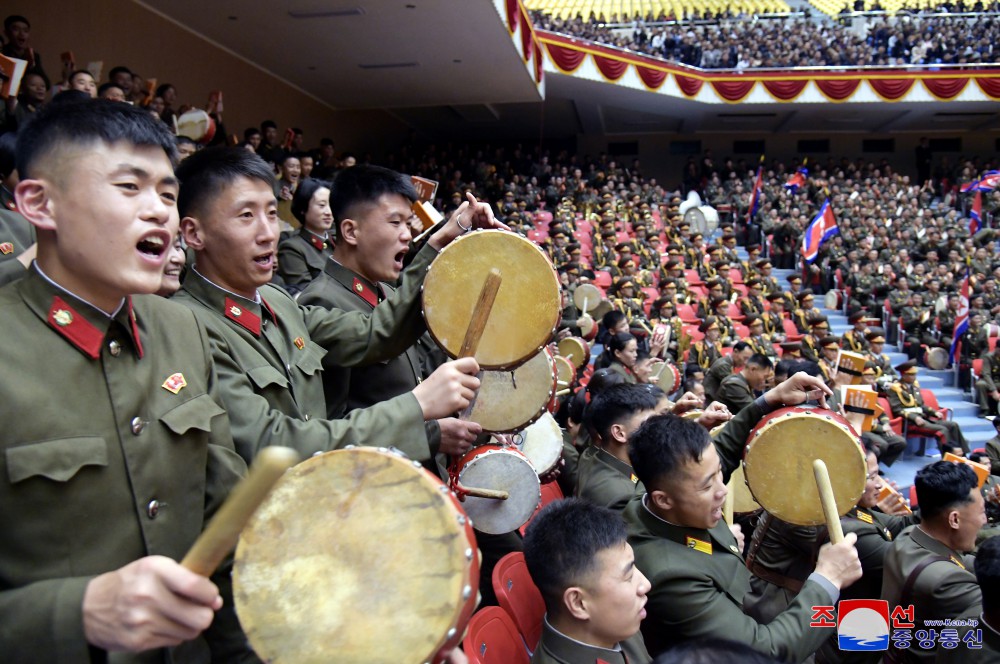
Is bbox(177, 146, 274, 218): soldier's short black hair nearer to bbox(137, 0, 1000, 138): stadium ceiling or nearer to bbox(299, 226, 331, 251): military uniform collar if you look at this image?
bbox(299, 226, 331, 251): military uniform collar

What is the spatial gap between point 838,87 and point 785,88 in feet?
4.37

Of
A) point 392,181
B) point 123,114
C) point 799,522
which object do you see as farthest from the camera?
point 799,522

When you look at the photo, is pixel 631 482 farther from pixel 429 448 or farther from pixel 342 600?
pixel 342 600

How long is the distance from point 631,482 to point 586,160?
64.4 ft

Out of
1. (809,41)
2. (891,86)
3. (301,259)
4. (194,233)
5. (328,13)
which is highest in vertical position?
(809,41)

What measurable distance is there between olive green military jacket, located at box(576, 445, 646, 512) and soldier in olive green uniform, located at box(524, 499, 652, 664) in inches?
35.6

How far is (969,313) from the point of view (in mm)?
11961

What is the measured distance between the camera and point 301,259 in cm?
431

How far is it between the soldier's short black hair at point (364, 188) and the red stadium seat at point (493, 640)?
133 cm

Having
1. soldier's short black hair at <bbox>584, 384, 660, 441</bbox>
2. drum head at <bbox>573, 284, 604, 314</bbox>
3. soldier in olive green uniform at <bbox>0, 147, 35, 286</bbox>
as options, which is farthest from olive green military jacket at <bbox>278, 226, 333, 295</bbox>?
drum head at <bbox>573, 284, 604, 314</bbox>

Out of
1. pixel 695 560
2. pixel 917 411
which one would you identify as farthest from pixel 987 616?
pixel 917 411

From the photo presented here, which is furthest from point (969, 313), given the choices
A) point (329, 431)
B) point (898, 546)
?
point (329, 431)

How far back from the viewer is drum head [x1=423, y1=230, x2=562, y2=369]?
6.96 feet

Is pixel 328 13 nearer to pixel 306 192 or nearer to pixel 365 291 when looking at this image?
pixel 306 192
